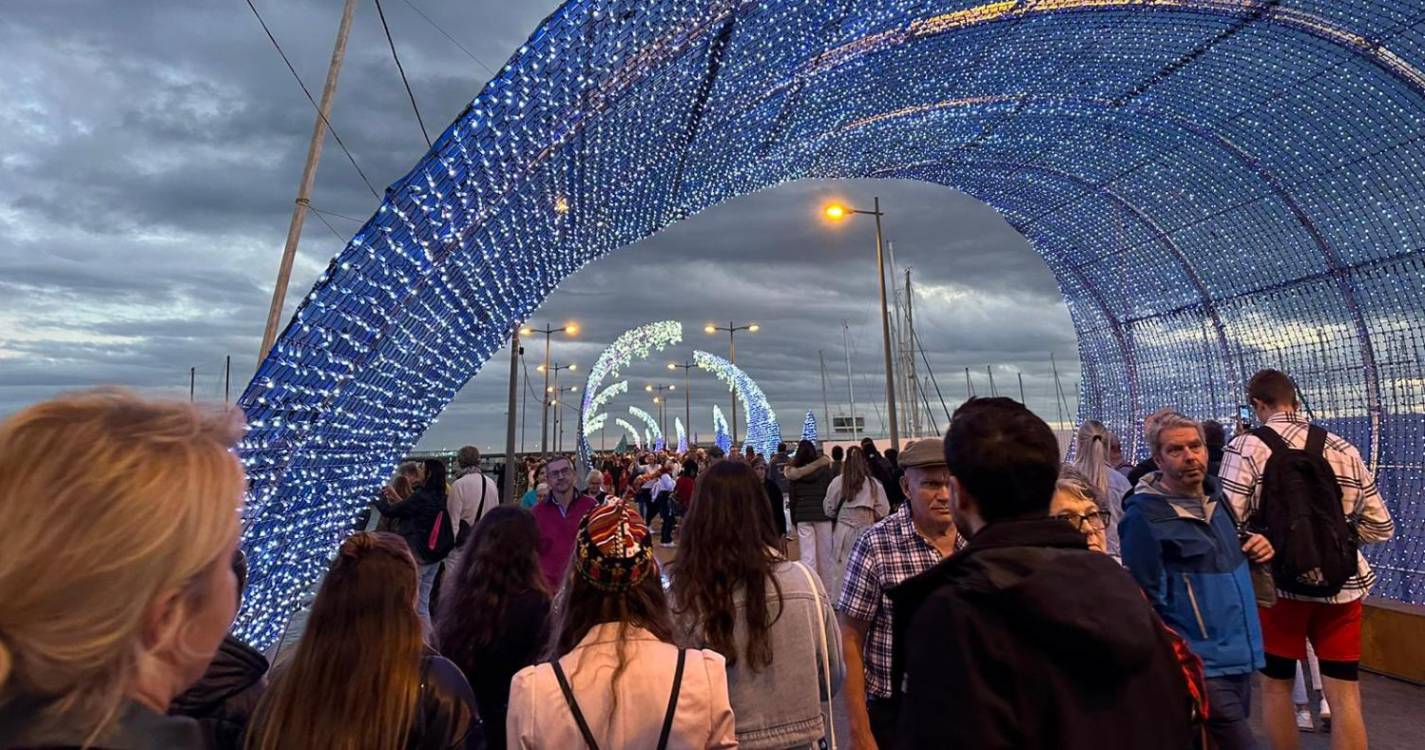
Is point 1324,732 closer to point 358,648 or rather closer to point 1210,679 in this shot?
point 1210,679

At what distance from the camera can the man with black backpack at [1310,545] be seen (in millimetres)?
3832

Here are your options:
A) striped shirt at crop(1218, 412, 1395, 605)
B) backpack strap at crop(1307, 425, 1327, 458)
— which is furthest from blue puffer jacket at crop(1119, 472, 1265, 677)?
backpack strap at crop(1307, 425, 1327, 458)

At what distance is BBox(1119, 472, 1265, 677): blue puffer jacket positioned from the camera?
10.6 feet

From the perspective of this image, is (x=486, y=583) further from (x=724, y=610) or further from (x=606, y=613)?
(x=606, y=613)

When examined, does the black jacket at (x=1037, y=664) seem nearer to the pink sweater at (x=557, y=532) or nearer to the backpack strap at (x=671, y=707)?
the backpack strap at (x=671, y=707)

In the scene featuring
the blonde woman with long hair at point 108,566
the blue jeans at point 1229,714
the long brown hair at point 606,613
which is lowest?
the blue jeans at point 1229,714

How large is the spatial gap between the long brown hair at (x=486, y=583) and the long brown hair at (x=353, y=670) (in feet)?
3.24

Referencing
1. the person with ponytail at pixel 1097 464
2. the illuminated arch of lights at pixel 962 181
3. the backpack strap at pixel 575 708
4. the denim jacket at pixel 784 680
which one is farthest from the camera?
the illuminated arch of lights at pixel 962 181

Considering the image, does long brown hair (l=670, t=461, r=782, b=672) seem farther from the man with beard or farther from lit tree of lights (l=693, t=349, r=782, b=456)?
lit tree of lights (l=693, t=349, r=782, b=456)

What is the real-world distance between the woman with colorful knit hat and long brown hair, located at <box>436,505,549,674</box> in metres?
1.08

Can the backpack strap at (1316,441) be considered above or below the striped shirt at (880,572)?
above

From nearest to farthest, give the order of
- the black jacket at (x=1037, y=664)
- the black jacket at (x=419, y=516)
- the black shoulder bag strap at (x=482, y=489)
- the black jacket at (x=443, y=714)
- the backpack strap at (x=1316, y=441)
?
the black jacket at (x=1037, y=664) < the black jacket at (x=443, y=714) < the backpack strap at (x=1316, y=441) < the black jacket at (x=419, y=516) < the black shoulder bag strap at (x=482, y=489)

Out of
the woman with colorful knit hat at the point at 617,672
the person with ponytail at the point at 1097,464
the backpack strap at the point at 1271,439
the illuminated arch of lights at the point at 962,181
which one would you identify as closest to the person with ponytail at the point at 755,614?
the woman with colorful knit hat at the point at 617,672

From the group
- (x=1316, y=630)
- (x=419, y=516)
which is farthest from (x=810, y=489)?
(x=1316, y=630)
